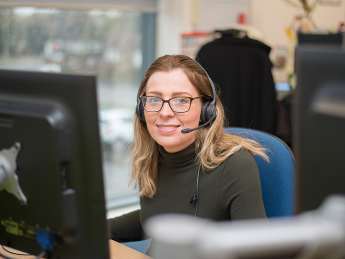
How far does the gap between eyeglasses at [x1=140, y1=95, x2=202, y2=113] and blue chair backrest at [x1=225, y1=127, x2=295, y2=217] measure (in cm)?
29

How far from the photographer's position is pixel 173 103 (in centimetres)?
122

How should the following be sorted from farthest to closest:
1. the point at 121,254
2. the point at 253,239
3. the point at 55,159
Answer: the point at 121,254 → the point at 55,159 → the point at 253,239

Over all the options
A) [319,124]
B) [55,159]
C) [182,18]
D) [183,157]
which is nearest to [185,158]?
[183,157]

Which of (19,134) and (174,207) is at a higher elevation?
(19,134)

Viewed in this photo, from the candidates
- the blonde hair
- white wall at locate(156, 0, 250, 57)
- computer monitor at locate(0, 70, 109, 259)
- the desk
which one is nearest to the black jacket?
white wall at locate(156, 0, 250, 57)

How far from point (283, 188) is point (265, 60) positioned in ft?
4.27

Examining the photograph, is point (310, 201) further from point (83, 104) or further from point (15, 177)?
point (15, 177)

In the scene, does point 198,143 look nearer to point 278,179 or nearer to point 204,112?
point 204,112

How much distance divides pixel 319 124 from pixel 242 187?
0.61m

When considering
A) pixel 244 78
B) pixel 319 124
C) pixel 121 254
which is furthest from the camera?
pixel 244 78

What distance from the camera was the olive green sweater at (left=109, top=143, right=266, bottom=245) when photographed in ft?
3.59

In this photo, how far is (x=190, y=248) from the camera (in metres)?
0.34

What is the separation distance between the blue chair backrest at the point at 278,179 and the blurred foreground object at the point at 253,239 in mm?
856

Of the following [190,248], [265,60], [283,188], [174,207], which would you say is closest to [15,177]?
[190,248]
